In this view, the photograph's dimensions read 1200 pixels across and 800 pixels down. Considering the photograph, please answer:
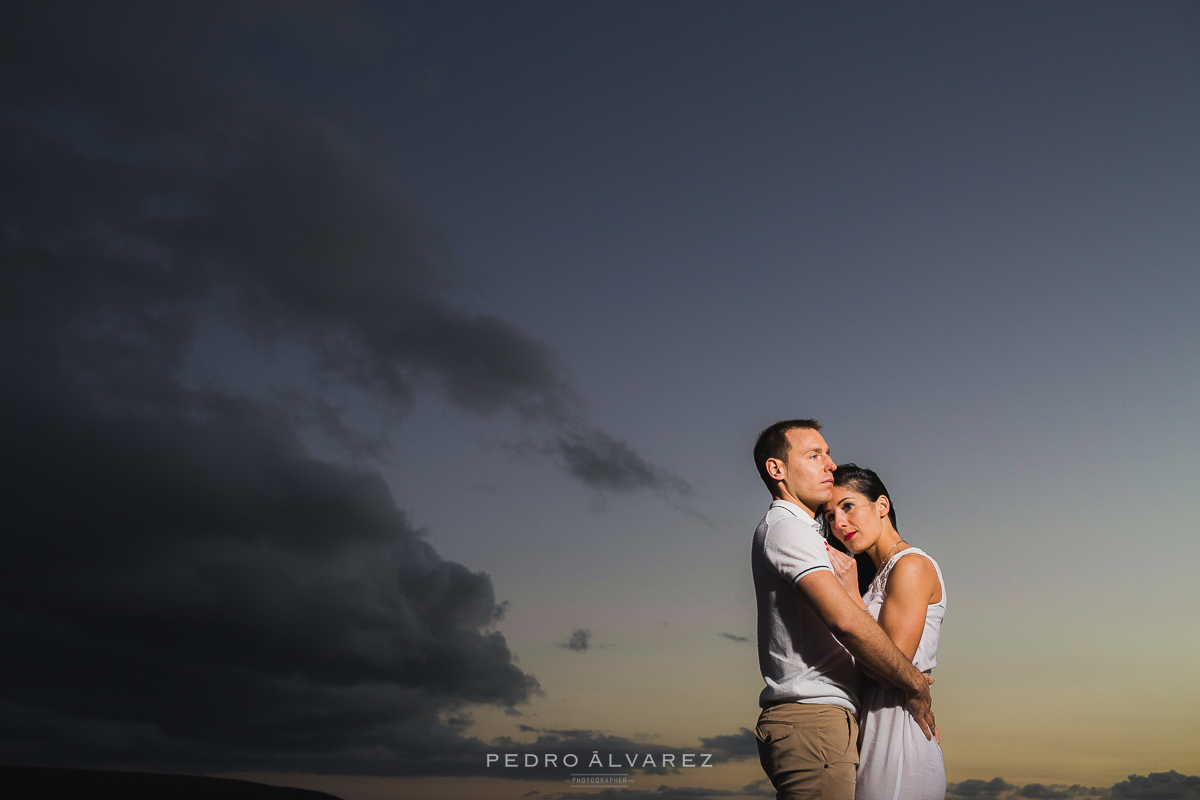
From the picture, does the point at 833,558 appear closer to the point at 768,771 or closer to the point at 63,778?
the point at 768,771

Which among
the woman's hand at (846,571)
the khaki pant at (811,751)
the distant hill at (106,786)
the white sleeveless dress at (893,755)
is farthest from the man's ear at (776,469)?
the distant hill at (106,786)

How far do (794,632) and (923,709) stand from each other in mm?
846

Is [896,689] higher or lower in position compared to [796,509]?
lower

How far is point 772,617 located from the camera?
4336 millimetres

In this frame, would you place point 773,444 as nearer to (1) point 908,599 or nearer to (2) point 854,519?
(2) point 854,519

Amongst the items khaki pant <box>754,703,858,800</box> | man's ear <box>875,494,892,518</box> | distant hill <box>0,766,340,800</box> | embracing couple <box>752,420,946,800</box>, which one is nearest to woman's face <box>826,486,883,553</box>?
man's ear <box>875,494,892,518</box>

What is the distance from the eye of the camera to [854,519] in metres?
5.09

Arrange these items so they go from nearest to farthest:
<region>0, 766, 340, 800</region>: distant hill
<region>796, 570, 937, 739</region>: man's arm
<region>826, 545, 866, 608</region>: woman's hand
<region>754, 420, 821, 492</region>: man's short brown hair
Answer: <region>796, 570, 937, 739</region>: man's arm, <region>826, 545, 866, 608</region>: woman's hand, <region>754, 420, 821, 492</region>: man's short brown hair, <region>0, 766, 340, 800</region>: distant hill

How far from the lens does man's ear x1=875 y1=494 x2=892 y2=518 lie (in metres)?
5.16

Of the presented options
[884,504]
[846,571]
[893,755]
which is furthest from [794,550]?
Answer: [884,504]

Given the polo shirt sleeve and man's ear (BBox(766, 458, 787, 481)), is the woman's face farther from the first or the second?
the polo shirt sleeve

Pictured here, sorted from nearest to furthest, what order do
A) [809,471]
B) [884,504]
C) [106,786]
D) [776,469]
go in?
[809,471] < [776,469] < [884,504] < [106,786]

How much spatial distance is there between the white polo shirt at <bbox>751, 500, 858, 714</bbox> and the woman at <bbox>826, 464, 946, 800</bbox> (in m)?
0.22

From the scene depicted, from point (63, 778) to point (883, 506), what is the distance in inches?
294
